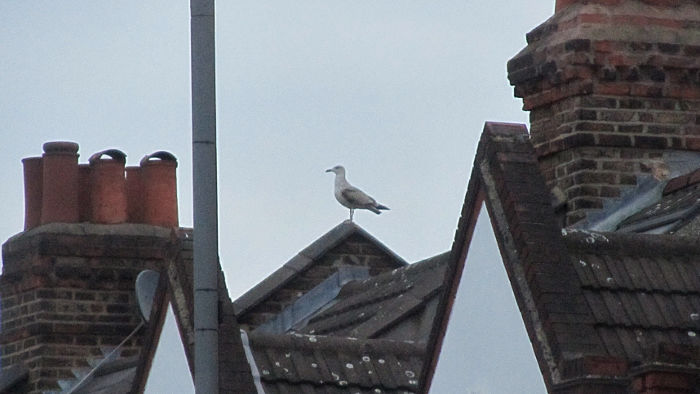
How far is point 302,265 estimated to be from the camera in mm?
20422

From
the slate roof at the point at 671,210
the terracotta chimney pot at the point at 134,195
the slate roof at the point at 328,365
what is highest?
the terracotta chimney pot at the point at 134,195

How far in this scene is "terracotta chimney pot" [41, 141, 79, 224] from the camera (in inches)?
798

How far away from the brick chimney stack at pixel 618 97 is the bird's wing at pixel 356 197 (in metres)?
6.38

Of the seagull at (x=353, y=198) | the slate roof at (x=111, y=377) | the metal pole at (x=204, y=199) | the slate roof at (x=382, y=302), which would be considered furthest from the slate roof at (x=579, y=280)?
the seagull at (x=353, y=198)

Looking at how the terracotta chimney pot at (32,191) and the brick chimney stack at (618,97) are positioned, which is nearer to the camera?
the brick chimney stack at (618,97)

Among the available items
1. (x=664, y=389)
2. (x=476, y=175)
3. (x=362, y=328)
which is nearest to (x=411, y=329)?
(x=362, y=328)

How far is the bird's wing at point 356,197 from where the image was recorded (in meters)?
22.5

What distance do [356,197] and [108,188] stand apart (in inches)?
116

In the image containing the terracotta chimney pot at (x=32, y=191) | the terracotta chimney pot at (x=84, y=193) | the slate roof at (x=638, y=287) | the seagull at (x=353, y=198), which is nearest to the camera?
the slate roof at (x=638, y=287)

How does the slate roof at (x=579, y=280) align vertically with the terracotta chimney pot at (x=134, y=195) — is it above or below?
below

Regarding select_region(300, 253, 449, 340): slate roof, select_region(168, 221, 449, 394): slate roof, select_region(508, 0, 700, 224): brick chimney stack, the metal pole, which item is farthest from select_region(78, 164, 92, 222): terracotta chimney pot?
the metal pole

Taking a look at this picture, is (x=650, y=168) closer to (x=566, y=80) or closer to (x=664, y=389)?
(x=566, y=80)

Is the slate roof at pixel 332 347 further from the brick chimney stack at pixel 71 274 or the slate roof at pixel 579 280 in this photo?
the brick chimney stack at pixel 71 274

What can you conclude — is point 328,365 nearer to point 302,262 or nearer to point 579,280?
point 579,280
